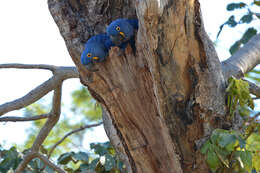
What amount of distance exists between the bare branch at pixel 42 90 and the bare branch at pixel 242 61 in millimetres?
1530

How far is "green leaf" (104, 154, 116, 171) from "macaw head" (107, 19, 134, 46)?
166 cm

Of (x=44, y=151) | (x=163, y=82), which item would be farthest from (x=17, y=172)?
(x=163, y=82)

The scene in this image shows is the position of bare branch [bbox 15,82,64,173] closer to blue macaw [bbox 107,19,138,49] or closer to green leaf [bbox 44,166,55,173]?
green leaf [bbox 44,166,55,173]

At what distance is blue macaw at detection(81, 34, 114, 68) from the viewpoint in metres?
2.36

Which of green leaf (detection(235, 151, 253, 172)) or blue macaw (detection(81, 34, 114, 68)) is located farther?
blue macaw (detection(81, 34, 114, 68))

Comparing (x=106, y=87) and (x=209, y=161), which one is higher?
(x=106, y=87)

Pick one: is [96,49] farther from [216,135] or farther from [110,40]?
[216,135]

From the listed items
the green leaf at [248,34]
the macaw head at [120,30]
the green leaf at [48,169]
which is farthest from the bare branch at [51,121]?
the green leaf at [248,34]

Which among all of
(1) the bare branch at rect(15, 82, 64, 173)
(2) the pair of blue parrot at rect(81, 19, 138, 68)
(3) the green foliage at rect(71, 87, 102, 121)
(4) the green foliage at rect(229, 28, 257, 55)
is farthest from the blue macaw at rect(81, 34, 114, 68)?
(3) the green foliage at rect(71, 87, 102, 121)

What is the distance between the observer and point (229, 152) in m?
2.29

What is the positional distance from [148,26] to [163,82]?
40 centimetres

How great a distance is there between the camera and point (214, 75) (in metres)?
2.41

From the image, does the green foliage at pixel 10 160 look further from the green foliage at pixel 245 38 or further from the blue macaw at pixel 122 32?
the green foliage at pixel 245 38

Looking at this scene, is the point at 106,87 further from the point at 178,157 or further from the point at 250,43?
the point at 250,43
